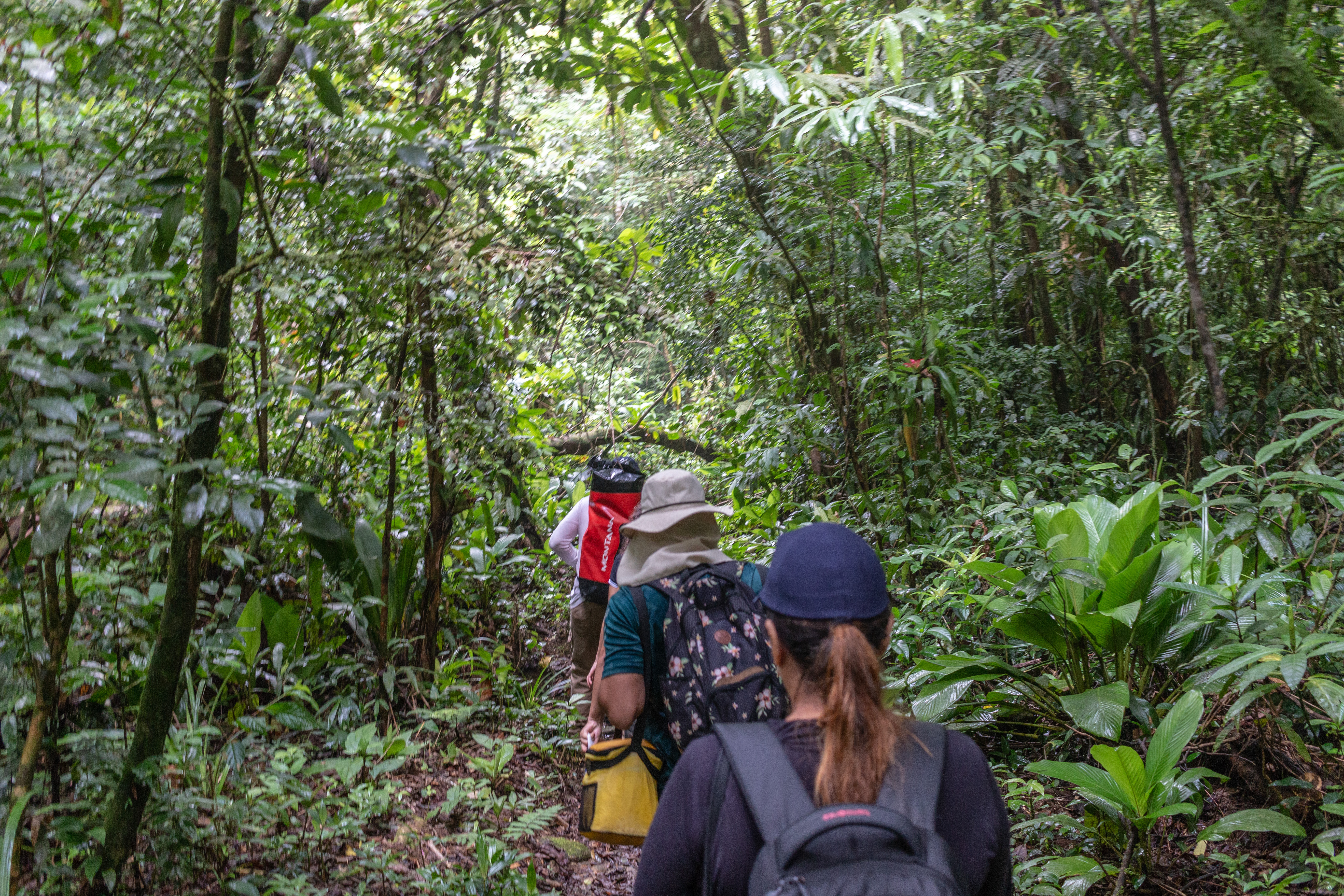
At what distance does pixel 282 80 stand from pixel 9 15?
63.1 inches

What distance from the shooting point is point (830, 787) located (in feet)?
3.84

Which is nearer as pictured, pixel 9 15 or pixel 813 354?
pixel 9 15

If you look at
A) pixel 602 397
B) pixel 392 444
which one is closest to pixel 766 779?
pixel 392 444

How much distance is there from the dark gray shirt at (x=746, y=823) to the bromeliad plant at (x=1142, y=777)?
5.38ft

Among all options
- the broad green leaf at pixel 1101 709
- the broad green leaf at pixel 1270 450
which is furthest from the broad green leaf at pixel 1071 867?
the broad green leaf at pixel 1270 450

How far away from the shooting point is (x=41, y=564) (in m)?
2.59

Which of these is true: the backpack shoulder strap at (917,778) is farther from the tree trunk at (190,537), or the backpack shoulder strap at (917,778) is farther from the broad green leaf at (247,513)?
the tree trunk at (190,537)

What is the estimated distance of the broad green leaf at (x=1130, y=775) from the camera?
2.67m

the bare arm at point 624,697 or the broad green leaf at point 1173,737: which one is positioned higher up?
the bare arm at point 624,697

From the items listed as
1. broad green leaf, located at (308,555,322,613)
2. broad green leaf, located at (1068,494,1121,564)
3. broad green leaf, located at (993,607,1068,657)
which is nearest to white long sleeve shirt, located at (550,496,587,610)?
broad green leaf, located at (308,555,322,613)

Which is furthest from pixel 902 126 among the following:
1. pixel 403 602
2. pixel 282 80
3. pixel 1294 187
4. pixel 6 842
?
pixel 6 842

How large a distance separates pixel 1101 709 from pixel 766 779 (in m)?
2.32

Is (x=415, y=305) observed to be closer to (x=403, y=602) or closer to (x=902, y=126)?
(x=403, y=602)

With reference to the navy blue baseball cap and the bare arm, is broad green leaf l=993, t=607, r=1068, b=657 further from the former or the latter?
the navy blue baseball cap
